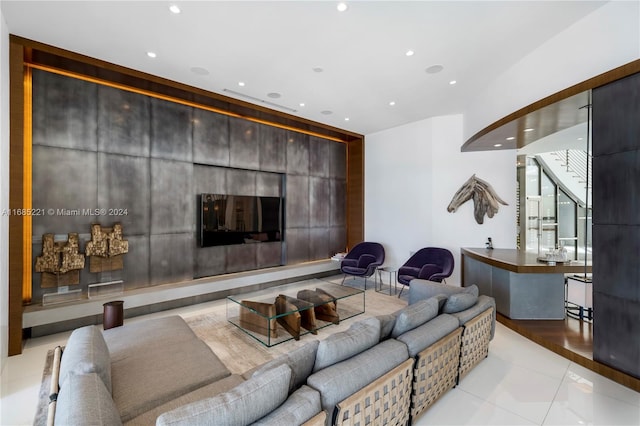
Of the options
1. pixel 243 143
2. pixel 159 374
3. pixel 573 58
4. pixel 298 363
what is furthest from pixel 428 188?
pixel 159 374

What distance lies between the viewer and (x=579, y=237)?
810cm

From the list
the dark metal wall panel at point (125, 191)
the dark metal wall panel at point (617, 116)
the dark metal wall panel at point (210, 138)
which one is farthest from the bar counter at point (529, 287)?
the dark metal wall panel at point (125, 191)

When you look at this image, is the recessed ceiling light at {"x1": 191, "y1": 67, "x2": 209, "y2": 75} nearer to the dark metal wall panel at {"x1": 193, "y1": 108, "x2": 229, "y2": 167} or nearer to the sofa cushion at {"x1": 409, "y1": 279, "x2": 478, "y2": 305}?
the dark metal wall panel at {"x1": 193, "y1": 108, "x2": 229, "y2": 167}

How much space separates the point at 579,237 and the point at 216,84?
390 inches

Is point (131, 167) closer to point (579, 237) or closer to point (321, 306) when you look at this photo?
point (321, 306)

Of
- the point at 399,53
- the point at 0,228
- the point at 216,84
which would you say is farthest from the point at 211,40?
the point at 0,228

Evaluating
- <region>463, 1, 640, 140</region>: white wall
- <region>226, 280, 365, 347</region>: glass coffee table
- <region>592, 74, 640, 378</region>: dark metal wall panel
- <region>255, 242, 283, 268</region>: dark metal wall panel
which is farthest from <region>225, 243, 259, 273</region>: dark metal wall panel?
<region>592, 74, 640, 378</region>: dark metal wall panel

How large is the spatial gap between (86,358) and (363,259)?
5.27 m

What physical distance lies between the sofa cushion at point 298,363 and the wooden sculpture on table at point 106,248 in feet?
11.6

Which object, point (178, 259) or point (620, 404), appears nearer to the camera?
point (620, 404)

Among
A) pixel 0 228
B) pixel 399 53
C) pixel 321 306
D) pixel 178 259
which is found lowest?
pixel 321 306

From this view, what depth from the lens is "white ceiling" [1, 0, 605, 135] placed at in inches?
108

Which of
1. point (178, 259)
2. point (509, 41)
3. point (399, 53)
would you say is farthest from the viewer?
point (178, 259)

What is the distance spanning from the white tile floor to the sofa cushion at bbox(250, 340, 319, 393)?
110 cm
